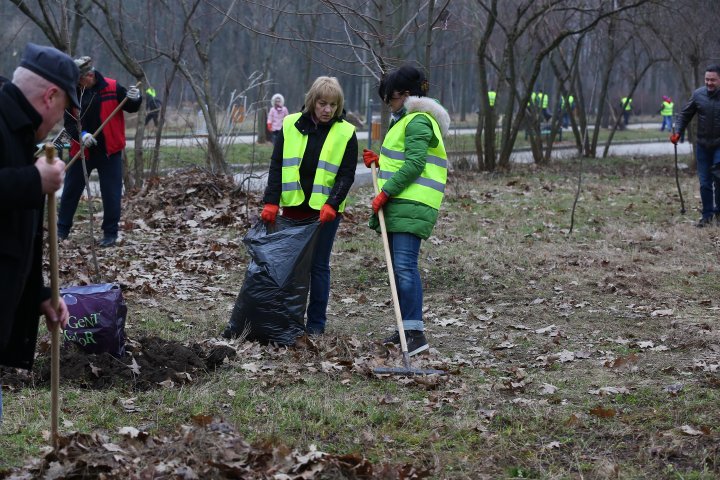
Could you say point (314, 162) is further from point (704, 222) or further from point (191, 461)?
point (704, 222)

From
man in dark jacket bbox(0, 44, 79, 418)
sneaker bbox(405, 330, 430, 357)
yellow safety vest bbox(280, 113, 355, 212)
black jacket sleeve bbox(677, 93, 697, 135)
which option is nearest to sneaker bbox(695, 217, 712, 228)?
black jacket sleeve bbox(677, 93, 697, 135)

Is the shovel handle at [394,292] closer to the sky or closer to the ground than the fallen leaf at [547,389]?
closer to the sky

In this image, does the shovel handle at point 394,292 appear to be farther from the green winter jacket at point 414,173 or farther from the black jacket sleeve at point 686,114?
the black jacket sleeve at point 686,114

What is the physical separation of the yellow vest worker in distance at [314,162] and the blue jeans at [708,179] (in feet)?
Answer: 20.0

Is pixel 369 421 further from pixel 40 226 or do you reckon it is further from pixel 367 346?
pixel 40 226

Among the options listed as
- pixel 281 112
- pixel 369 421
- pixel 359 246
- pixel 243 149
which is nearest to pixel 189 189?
pixel 359 246

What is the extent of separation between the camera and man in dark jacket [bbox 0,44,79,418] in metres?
2.97

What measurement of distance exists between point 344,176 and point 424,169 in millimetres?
561

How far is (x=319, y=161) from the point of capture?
233 inches

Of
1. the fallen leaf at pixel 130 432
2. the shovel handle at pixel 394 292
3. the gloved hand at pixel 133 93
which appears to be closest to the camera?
the fallen leaf at pixel 130 432

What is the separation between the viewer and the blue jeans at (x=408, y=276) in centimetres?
584

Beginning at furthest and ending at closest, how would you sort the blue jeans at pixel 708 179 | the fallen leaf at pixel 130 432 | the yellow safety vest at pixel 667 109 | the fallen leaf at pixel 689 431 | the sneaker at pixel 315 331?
the yellow safety vest at pixel 667 109
the blue jeans at pixel 708 179
the sneaker at pixel 315 331
the fallen leaf at pixel 689 431
the fallen leaf at pixel 130 432

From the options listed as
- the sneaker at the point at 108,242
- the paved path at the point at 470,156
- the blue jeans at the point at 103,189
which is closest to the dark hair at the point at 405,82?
the blue jeans at the point at 103,189

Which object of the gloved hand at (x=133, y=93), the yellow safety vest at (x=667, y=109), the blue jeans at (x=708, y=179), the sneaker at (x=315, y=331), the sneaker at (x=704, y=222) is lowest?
the sneaker at (x=315, y=331)
